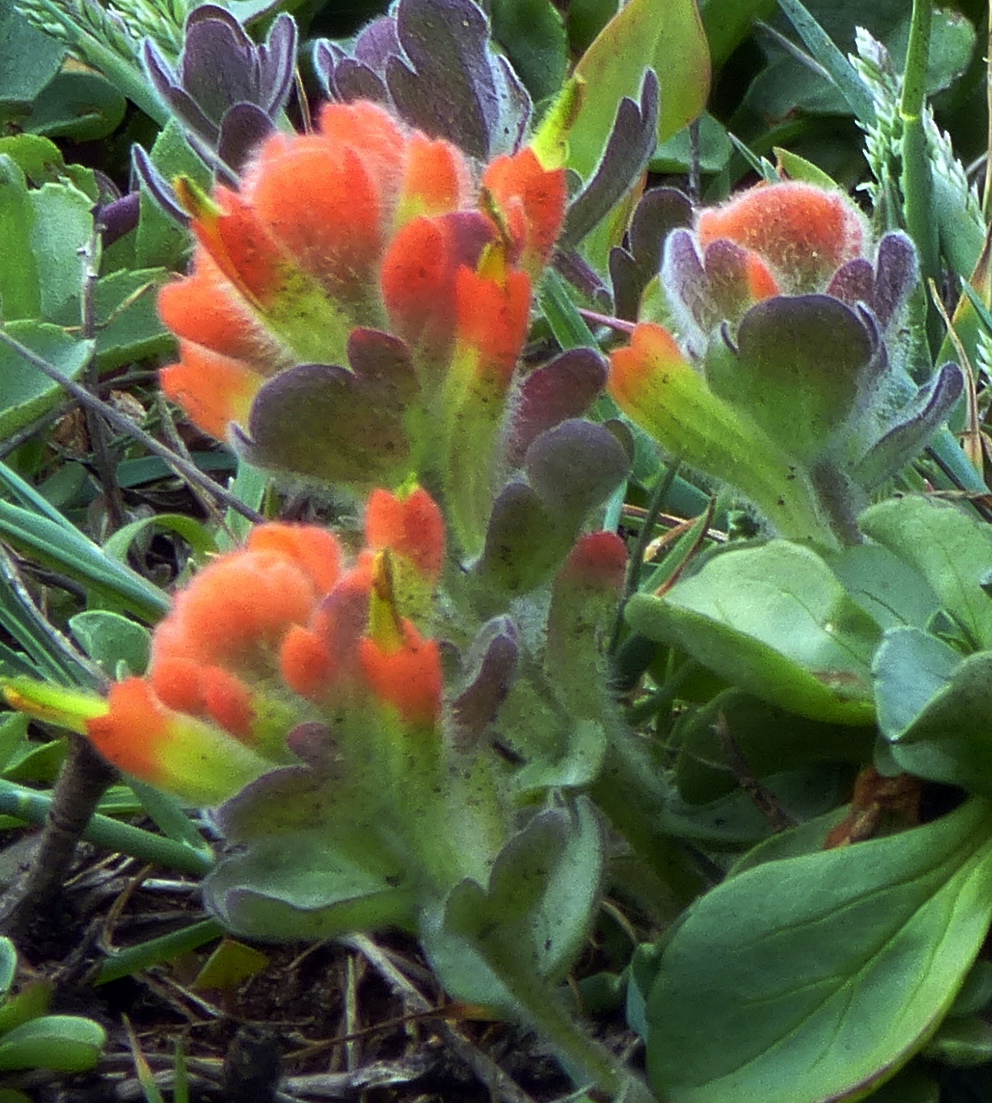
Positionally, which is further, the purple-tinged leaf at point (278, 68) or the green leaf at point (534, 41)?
the green leaf at point (534, 41)

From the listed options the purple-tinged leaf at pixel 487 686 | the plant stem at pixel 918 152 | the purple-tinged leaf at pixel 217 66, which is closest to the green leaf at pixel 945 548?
the purple-tinged leaf at pixel 487 686

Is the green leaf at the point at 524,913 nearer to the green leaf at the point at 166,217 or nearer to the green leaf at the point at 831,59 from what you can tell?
the green leaf at the point at 831,59

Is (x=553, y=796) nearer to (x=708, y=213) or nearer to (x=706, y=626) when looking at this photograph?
(x=706, y=626)

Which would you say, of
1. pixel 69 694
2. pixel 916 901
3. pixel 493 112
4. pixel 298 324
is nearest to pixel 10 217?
pixel 493 112

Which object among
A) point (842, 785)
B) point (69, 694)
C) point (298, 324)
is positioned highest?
point (298, 324)

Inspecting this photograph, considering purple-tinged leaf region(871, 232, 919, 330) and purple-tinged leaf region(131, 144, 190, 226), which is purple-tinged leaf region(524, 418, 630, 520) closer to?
purple-tinged leaf region(871, 232, 919, 330)
